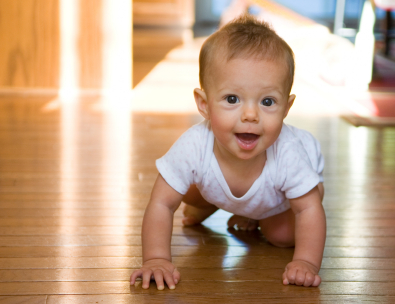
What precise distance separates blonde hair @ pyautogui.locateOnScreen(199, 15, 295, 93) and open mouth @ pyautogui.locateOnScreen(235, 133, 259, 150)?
0.34 feet

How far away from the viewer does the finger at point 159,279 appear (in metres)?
0.95

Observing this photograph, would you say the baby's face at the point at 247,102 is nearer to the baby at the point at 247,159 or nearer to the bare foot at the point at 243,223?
the baby at the point at 247,159

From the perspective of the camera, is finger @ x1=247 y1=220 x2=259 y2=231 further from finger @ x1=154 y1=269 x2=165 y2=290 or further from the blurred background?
the blurred background

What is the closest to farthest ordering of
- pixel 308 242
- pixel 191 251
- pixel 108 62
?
pixel 308 242
pixel 191 251
pixel 108 62

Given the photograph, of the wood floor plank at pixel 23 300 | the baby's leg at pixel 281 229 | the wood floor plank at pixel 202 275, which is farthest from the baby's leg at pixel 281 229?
the wood floor plank at pixel 23 300

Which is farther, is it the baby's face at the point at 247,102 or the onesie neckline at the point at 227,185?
the onesie neckline at the point at 227,185

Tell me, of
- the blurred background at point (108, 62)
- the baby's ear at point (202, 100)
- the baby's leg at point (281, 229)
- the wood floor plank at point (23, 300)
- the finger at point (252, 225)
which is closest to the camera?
the wood floor plank at point (23, 300)

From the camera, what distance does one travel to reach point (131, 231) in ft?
4.00

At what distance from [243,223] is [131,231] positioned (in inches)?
9.8

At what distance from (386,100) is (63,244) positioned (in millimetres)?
2194

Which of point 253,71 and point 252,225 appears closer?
point 253,71

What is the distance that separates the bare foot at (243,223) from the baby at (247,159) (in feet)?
0.24

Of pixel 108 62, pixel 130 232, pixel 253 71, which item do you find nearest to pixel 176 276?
pixel 130 232

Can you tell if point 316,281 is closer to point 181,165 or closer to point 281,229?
point 281,229
